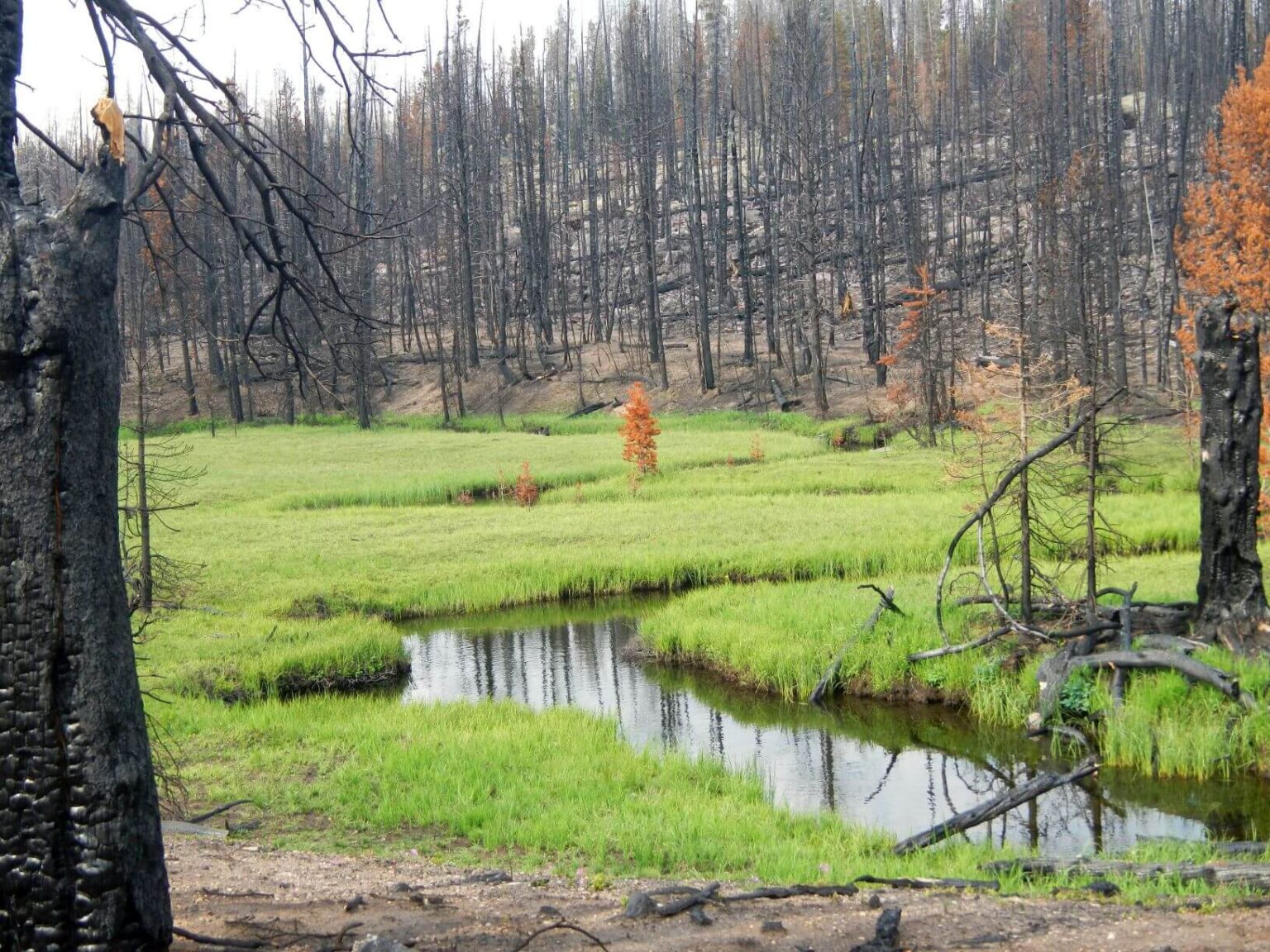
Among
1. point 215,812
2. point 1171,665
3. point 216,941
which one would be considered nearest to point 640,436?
point 1171,665

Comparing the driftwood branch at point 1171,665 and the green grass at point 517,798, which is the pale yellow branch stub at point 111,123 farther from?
the driftwood branch at point 1171,665

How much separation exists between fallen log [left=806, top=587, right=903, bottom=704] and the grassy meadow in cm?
19

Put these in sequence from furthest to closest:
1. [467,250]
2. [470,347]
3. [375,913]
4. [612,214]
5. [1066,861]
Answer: [612,214], [470,347], [467,250], [1066,861], [375,913]

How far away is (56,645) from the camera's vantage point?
165 inches

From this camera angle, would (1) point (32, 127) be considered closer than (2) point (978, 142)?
Yes

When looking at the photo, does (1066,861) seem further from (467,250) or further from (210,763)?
(467,250)

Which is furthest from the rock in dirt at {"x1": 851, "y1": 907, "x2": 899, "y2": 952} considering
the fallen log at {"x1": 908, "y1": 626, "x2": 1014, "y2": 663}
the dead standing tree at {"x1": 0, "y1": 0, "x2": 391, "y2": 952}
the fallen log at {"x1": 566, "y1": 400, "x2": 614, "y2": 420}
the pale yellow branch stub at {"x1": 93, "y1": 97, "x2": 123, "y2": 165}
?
the fallen log at {"x1": 566, "y1": 400, "x2": 614, "y2": 420}

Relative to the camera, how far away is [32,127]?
5.73 metres

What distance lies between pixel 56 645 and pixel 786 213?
195 feet

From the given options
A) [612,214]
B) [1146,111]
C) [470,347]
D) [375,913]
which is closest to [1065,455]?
[375,913]

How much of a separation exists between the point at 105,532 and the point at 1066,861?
606 centimetres

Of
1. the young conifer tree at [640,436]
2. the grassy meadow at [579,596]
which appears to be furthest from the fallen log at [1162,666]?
the young conifer tree at [640,436]

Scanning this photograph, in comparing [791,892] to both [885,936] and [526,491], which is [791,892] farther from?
[526,491]

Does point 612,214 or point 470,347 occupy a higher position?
point 612,214
